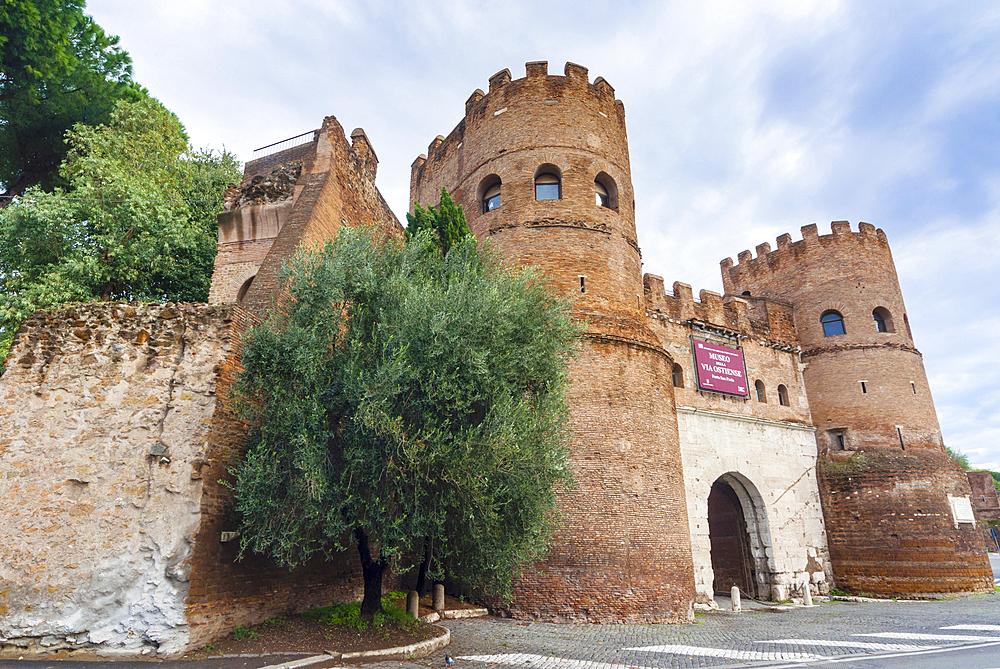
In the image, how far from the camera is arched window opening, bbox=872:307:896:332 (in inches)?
790

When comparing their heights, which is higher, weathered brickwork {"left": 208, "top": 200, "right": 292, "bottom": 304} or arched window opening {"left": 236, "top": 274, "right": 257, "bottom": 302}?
weathered brickwork {"left": 208, "top": 200, "right": 292, "bottom": 304}

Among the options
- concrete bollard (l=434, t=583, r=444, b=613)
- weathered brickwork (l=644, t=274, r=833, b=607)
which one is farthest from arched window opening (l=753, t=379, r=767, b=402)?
concrete bollard (l=434, t=583, r=444, b=613)

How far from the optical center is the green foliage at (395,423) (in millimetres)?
7445

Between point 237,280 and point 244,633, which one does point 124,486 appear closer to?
point 244,633

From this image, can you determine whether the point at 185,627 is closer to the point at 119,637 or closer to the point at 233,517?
the point at 119,637

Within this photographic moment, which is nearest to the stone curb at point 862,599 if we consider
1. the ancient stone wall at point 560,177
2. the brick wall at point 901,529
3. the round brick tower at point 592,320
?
the brick wall at point 901,529

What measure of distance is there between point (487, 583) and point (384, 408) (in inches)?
125

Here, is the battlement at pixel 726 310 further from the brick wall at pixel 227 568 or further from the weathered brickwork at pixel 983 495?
the weathered brickwork at pixel 983 495

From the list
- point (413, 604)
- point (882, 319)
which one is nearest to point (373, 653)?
point (413, 604)

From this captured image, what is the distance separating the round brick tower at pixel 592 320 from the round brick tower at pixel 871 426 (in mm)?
8415

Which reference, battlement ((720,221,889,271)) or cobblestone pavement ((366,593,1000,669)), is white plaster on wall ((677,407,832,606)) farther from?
battlement ((720,221,889,271))

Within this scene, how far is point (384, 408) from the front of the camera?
7555 millimetres

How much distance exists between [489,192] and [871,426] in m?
14.3

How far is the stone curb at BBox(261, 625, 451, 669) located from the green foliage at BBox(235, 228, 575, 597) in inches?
39.7
